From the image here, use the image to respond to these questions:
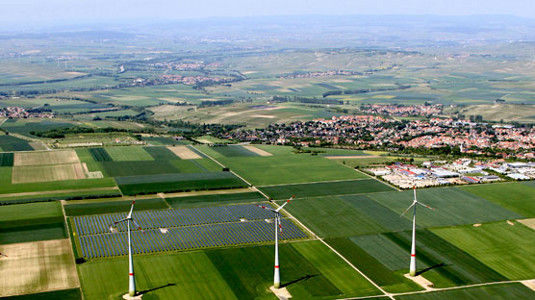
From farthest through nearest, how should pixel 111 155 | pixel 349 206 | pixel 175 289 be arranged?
pixel 111 155 → pixel 349 206 → pixel 175 289

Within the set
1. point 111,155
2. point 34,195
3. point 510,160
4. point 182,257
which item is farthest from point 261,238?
point 510,160

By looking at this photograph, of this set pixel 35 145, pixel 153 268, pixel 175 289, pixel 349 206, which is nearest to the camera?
pixel 175 289

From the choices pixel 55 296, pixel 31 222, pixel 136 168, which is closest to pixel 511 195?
pixel 136 168

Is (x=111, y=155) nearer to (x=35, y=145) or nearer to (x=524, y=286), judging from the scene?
(x=35, y=145)

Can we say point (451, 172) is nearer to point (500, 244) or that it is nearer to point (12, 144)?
point (500, 244)

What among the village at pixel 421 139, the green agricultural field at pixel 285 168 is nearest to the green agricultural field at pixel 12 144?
the green agricultural field at pixel 285 168

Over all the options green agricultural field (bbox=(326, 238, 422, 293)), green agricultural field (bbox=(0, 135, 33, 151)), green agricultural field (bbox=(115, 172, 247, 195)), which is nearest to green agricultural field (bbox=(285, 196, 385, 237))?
green agricultural field (bbox=(326, 238, 422, 293))
